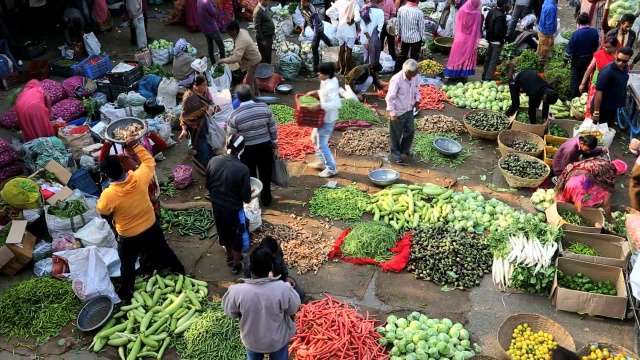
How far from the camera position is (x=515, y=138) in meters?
8.78

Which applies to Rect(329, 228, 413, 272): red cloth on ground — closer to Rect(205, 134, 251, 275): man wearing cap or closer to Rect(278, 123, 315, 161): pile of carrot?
Rect(205, 134, 251, 275): man wearing cap

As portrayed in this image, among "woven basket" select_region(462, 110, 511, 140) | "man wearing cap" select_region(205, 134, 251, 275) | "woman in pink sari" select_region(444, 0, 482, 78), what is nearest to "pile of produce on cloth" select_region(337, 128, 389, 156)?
"woven basket" select_region(462, 110, 511, 140)

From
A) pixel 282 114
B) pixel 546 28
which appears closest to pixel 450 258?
pixel 282 114

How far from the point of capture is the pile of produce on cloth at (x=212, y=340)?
5.29 m

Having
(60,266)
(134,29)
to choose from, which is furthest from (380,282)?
(134,29)

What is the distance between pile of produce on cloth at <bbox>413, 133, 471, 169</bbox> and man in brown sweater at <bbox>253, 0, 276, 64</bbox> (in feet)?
13.4

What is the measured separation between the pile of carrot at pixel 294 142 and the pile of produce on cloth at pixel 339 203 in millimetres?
1171

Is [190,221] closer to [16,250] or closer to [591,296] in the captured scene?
[16,250]

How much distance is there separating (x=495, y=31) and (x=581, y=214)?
5288mm

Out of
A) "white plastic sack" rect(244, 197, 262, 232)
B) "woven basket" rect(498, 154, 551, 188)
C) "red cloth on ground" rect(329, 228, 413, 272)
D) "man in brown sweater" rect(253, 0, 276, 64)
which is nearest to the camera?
"red cloth on ground" rect(329, 228, 413, 272)

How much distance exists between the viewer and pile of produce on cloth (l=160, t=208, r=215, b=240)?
7.18 metres

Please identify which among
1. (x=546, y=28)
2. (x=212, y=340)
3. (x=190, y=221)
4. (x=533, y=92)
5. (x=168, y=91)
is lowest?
(x=190, y=221)

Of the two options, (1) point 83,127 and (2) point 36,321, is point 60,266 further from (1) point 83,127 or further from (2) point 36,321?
(1) point 83,127

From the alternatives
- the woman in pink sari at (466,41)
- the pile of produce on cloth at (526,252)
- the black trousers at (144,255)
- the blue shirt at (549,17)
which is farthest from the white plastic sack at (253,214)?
the blue shirt at (549,17)
